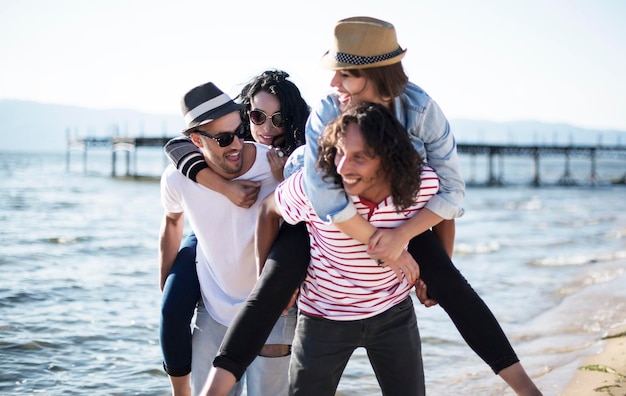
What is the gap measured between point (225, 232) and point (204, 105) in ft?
1.87

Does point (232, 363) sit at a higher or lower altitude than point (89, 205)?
higher

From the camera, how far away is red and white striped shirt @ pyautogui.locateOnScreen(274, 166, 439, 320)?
263cm

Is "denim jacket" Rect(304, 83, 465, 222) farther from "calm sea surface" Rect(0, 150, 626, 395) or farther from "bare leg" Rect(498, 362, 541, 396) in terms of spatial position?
"calm sea surface" Rect(0, 150, 626, 395)

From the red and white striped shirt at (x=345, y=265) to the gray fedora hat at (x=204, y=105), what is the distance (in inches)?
22.0

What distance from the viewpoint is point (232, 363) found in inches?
103

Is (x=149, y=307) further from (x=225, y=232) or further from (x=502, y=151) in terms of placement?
(x=502, y=151)

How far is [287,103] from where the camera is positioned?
3494mm

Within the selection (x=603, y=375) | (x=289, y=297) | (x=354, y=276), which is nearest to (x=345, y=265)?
(x=354, y=276)

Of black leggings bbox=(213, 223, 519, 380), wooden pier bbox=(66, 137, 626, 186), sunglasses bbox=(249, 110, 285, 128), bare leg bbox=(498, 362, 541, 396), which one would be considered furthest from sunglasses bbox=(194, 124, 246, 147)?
wooden pier bbox=(66, 137, 626, 186)

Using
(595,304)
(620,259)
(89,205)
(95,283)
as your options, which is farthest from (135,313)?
(89,205)

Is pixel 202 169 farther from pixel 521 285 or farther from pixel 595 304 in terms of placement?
pixel 521 285

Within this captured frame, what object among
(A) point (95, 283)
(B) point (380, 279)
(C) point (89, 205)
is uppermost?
(B) point (380, 279)

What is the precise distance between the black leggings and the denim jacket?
0.69 feet

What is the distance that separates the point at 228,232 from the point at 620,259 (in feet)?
35.5
